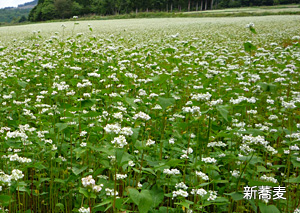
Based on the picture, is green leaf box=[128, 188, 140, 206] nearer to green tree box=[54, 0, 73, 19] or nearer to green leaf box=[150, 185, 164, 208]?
green leaf box=[150, 185, 164, 208]

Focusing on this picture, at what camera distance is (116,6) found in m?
86.7

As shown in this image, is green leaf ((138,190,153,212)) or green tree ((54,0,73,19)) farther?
green tree ((54,0,73,19))

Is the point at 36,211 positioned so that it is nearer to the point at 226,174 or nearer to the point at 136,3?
the point at 226,174

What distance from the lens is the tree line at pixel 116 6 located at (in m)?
84.7

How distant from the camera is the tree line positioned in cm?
8469

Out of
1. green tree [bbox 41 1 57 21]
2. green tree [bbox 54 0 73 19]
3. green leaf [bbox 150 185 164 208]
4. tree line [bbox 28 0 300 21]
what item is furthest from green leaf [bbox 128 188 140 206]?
green tree [bbox 54 0 73 19]

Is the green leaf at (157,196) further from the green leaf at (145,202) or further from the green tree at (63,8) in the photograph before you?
the green tree at (63,8)

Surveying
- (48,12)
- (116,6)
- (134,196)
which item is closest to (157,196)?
(134,196)

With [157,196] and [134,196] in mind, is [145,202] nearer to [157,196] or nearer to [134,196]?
[134,196]

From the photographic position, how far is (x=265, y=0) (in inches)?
3482

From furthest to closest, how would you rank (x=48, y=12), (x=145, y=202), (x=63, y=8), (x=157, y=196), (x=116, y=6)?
(x=116, y=6), (x=63, y=8), (x=48, y=12), (x=157, y=196), (x=145, y=202)

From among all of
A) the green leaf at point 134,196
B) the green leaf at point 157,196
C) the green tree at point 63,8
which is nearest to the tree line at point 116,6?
the green tree at point 63,8

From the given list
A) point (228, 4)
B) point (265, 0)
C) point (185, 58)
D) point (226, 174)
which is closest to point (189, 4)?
point (228, 4)

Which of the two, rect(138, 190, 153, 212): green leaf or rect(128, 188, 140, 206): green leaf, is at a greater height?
rect(128, 188, 140, 206): green leaf
